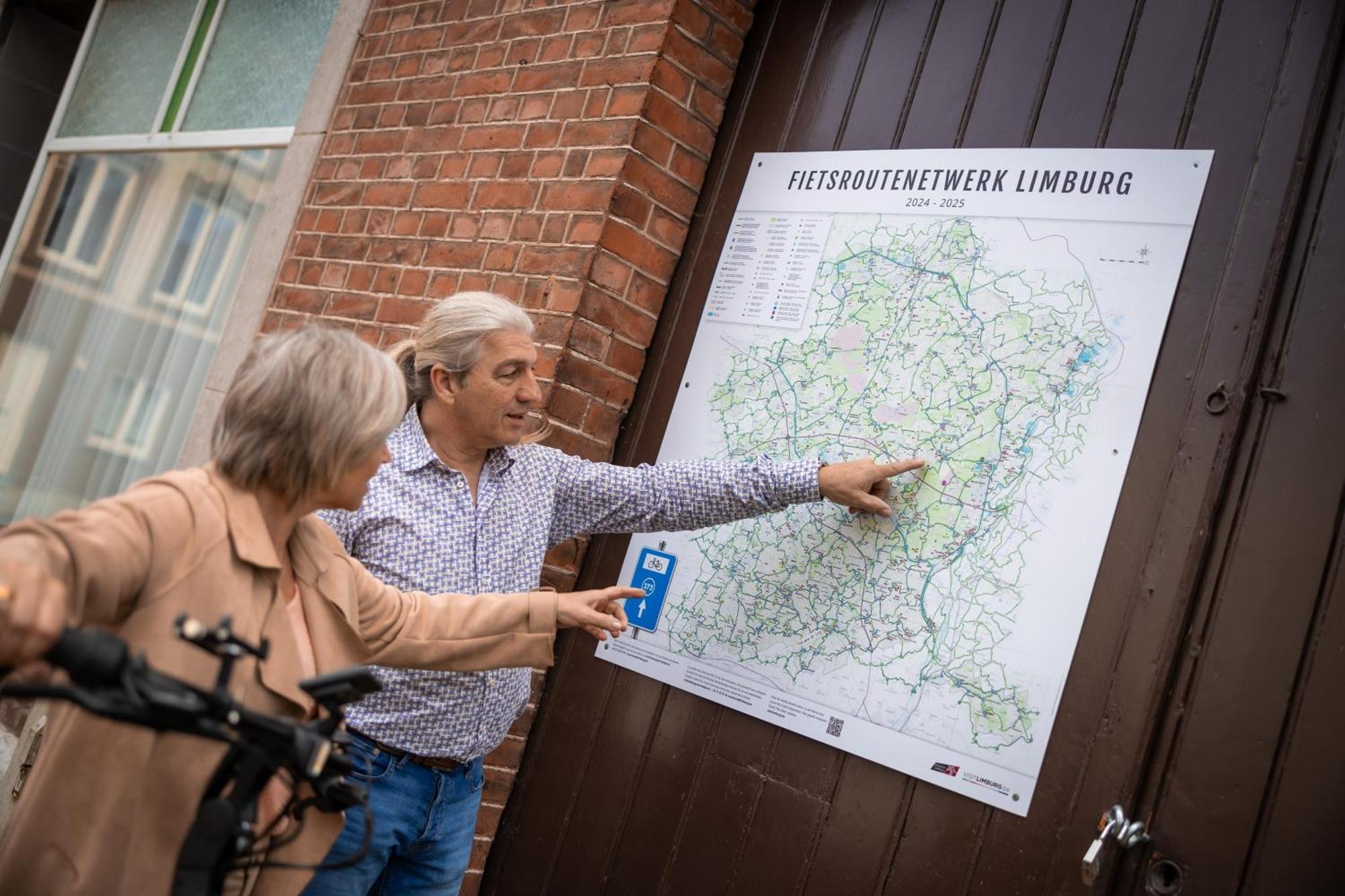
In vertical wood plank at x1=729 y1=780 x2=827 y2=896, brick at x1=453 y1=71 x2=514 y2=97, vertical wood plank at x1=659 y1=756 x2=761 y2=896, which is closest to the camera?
vertical wood plank at x1=729 y1=780 x2=827 y2=896

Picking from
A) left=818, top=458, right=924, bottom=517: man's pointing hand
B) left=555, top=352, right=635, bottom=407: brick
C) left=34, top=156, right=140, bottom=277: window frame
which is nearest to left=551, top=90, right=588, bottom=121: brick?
left=555, top=352, right=635, bottom=407: brick

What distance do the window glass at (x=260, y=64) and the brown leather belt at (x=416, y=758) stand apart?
320cm

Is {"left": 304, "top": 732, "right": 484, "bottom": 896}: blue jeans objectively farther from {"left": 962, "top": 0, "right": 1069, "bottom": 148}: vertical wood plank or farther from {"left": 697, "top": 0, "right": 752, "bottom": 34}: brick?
{"left": 697, "top": 0, "right": 752, "bottom": 34}: brick

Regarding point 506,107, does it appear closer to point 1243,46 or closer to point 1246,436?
point 1243,46

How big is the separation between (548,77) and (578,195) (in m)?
0.52

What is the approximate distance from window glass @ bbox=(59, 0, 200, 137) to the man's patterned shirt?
3.75m

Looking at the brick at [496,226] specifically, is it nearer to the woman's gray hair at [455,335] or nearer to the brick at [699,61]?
the brick at [699,61]

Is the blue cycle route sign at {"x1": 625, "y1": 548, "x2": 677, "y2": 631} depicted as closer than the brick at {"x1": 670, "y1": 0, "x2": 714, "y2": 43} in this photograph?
Yes

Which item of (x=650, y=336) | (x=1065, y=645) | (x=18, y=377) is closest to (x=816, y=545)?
(x=1065, y=645)

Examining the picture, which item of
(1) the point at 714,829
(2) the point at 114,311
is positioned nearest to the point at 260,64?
(2) the point at 114,311

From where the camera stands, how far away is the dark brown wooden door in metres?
2.18

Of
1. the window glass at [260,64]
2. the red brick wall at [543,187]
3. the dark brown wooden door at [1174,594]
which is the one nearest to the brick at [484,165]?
the red brick wall at [543,187]

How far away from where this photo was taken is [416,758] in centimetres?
250

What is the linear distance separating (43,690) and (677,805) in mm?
1875
